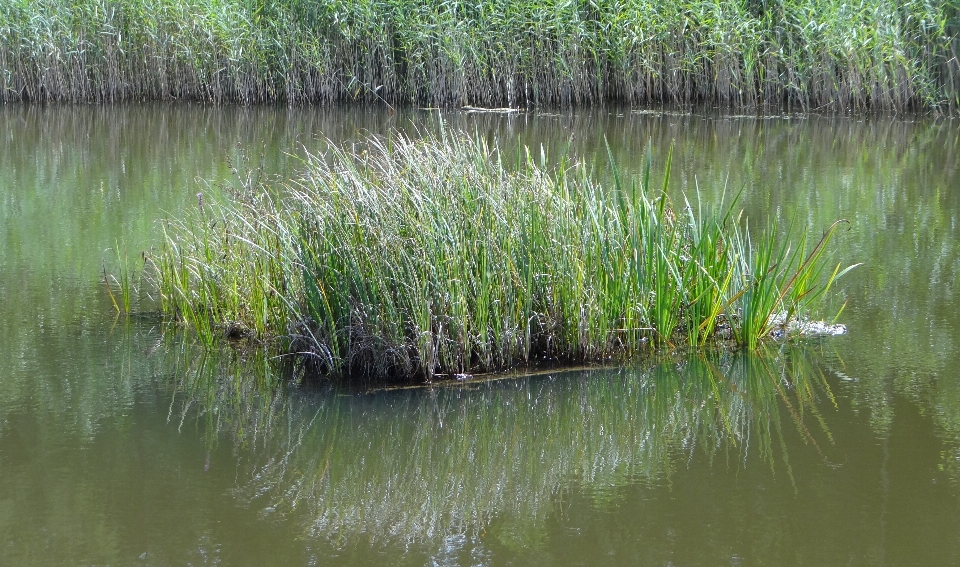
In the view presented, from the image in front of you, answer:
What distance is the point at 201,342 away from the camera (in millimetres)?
4801

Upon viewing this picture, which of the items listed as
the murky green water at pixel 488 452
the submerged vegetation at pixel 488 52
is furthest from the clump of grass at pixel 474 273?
the submerged vegetation at pixel 488 52

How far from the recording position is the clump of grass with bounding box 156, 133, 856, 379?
13.7 ft

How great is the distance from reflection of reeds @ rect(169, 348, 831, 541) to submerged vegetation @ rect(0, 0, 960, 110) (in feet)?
31.6

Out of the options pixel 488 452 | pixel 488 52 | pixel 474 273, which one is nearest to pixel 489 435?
pixel 488 452

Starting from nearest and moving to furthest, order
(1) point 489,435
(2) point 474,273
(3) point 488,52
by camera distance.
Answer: (1) point 489,435, (2) point 474,273, (3) point 488,52

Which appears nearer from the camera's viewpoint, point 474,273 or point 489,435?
point 489,435

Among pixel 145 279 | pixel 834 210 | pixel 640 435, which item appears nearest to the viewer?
pixel 640 435

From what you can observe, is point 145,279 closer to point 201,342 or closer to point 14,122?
point 201,342

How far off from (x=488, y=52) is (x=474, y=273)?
10.5 m

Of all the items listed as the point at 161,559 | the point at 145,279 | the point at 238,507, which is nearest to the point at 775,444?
the point at 238,507

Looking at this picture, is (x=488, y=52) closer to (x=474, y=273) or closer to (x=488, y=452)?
(x=474, y=273)

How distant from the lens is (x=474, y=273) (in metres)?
4.30

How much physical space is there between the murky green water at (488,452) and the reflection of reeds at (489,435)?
0.01m

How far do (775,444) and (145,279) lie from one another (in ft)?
12.3
